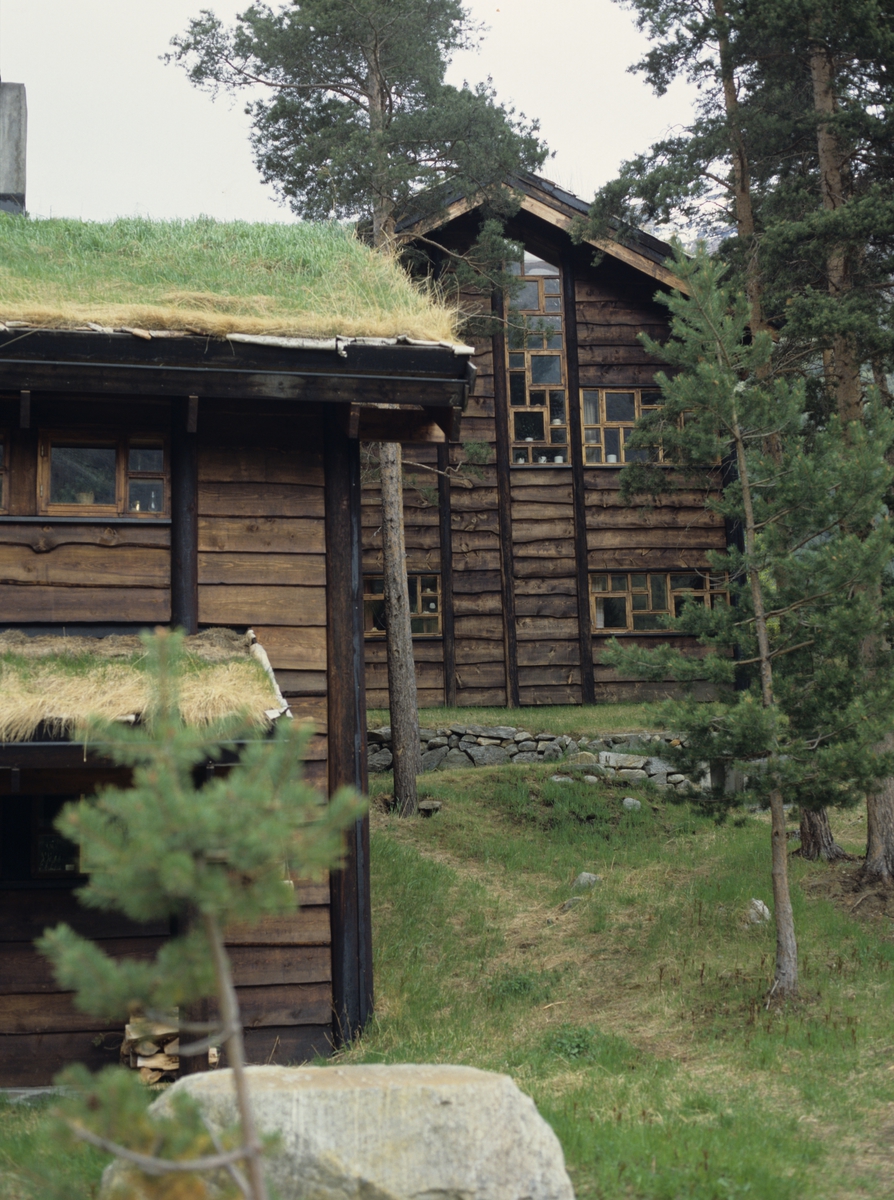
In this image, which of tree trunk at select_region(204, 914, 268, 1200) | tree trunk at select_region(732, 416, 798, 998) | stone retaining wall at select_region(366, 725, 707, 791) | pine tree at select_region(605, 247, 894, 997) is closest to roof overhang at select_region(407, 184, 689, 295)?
stone retaining wall at select_region(366, 725, 707, 791)

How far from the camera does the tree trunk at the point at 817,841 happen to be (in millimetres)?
13227

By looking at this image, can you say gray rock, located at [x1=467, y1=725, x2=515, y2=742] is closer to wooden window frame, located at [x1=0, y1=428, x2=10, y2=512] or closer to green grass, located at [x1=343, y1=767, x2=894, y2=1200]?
green grass, located at [x1=343, y1=767, x2=894, y2=1200]

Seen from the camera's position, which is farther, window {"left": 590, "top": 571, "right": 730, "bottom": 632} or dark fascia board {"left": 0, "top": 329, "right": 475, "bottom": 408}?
window {"left": 590, "top": 571, "right": 730, "bottom": 632}

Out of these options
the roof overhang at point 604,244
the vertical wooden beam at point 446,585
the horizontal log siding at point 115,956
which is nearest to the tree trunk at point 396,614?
the vertical wooden beam at point 446,585

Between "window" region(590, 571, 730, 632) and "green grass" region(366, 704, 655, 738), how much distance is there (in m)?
1.70

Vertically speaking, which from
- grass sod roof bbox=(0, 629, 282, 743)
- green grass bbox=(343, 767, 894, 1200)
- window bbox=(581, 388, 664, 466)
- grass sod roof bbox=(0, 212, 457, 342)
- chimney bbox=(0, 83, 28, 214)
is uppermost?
chimney bbox=(0, 83, 28, 214)

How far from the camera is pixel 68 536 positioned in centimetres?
850

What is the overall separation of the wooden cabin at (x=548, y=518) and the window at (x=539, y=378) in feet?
0.09

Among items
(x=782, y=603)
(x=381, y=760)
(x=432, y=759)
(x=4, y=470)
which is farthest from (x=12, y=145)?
(x=432, y=759)

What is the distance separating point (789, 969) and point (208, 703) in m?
5.59

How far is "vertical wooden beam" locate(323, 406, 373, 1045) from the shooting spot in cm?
840

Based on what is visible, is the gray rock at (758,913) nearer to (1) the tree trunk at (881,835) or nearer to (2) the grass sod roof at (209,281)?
(1) the tree trunk at (881,835)

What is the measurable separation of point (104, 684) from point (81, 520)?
6.09 feet

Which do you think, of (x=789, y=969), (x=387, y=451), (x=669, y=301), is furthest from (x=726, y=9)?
(x=789, y=969)
